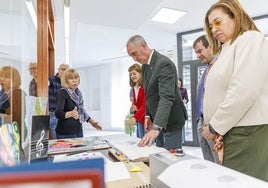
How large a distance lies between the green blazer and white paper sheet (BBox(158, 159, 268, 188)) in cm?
80

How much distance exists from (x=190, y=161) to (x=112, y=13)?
3.10m

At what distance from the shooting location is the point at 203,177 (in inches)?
19.0

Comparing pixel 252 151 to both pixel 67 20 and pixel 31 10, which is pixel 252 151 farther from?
pixel 67 20

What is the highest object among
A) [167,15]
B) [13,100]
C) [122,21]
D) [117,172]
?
[167,15]

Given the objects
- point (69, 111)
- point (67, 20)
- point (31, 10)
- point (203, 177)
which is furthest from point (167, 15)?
point (203, 177)

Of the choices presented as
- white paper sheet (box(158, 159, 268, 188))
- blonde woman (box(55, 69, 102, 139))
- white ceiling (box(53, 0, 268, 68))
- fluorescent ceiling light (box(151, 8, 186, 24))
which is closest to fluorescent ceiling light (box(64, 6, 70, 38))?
white ceiling (box(53, 0, 268, 68))

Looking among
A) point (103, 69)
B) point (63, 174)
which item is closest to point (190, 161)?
point (63, 174)

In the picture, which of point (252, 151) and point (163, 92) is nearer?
point (252, 151)

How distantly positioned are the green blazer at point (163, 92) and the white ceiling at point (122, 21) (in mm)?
1603

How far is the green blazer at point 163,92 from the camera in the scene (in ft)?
4.71

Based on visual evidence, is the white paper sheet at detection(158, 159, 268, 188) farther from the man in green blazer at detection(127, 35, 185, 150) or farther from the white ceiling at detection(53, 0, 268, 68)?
the white ceiling at detection(53, 0, 268, 68)

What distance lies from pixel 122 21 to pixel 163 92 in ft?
8.17

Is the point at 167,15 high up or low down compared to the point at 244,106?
up

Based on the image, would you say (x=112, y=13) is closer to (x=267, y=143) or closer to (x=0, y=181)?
(x=267, y=143)
